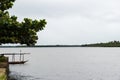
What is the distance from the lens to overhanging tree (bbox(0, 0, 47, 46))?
4494 centimetres

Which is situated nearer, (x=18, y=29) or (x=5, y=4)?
(x=18, y=29)

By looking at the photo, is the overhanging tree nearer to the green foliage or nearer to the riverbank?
the green foliage

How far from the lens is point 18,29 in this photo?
150 ft

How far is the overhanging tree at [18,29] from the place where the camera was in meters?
44.9

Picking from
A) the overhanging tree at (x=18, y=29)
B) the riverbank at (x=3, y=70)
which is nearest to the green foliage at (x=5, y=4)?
the overhanging tree at (x=18, y=29)

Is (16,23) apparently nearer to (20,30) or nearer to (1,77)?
(20,30)

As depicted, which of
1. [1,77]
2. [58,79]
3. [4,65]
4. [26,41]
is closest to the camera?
[1,77]

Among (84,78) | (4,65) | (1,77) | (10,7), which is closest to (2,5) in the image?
(10,7)

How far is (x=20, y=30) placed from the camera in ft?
150

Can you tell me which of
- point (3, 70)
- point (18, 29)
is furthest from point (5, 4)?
point (3, 70)

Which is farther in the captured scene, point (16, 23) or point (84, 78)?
point (84, 78)

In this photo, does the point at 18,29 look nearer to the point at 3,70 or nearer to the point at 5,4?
the point at 5,4

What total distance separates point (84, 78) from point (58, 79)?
5.53 m

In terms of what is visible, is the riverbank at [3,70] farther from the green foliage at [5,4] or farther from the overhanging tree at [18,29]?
the green foliage at [5,4]
